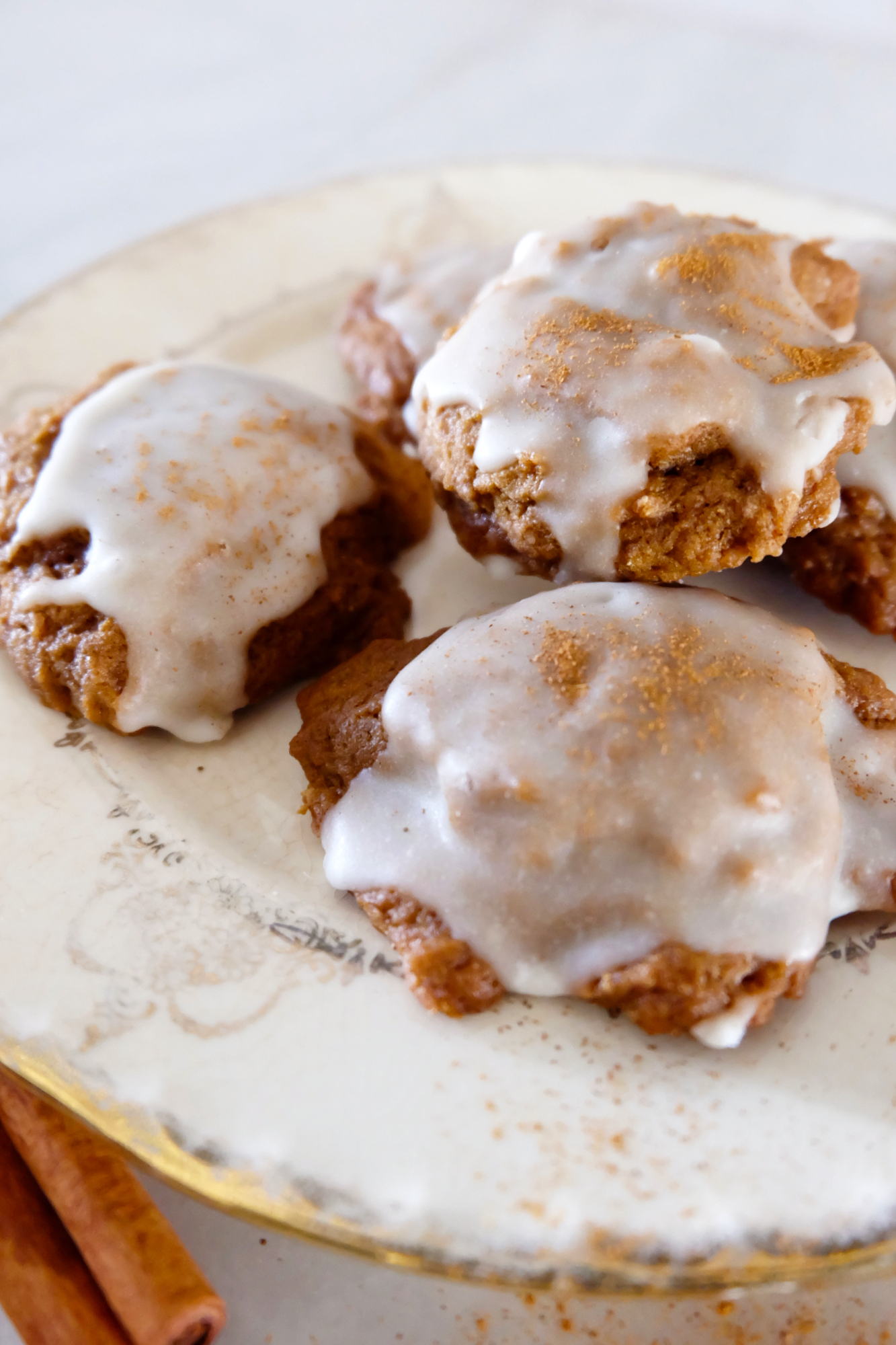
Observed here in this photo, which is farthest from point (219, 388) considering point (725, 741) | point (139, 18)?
point (139, 18)

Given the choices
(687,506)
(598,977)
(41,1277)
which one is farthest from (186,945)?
(687,506)

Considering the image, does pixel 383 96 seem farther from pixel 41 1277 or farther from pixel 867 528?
pixel 41 1277

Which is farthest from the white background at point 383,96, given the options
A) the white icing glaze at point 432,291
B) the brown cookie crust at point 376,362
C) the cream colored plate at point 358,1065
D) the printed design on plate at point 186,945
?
the printed design on plate at point 186,945

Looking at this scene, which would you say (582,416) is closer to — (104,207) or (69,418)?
(69,418)

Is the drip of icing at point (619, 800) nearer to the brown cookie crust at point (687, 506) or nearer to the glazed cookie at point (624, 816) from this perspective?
the glazed cookie at point (624, 816)

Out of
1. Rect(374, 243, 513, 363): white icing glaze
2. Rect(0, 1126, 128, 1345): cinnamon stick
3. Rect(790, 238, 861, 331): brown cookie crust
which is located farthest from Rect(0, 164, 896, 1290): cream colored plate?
Rect(374, 243, 513, 363): white icing glaze

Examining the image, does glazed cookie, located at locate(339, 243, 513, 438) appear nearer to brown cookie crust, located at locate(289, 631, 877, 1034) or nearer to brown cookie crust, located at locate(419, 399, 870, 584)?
brown cookie crust, located at locate(419, 399, 870, 584)
